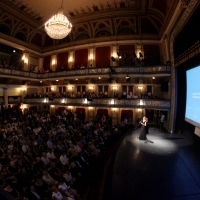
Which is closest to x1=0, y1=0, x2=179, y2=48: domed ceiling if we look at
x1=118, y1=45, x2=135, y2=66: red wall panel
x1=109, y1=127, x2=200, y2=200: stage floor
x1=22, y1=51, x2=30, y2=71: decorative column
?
x1=118, y1=45, x2=135, y2=66: red wall panel

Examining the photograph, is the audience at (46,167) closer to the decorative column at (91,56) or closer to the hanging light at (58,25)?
the hanging light at (58,25)

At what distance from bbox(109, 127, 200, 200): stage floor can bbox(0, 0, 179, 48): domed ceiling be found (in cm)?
921

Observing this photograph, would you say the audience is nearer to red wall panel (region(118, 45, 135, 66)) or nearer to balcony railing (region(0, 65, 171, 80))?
balcony railing (region(0, 65, 171, 80))

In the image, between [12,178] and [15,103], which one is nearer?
[12,178]

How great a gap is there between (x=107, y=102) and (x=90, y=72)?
392 centimetres

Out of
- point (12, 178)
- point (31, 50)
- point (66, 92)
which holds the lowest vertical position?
point (12, 178)

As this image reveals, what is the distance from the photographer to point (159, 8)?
12.8 meters

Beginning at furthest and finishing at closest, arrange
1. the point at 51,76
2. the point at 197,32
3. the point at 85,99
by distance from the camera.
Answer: the point at 51,76 < the point at 85,99 < the point at 197,32

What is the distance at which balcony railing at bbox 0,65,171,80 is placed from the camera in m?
14.3

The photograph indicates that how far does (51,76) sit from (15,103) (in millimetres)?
5595

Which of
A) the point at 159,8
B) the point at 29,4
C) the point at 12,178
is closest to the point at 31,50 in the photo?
the point at 29,4

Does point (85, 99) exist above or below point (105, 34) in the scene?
below

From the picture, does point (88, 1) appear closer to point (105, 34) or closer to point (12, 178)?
point (105, 34)

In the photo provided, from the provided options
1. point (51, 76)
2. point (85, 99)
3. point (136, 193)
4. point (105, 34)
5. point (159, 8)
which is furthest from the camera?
point (51, 76)
